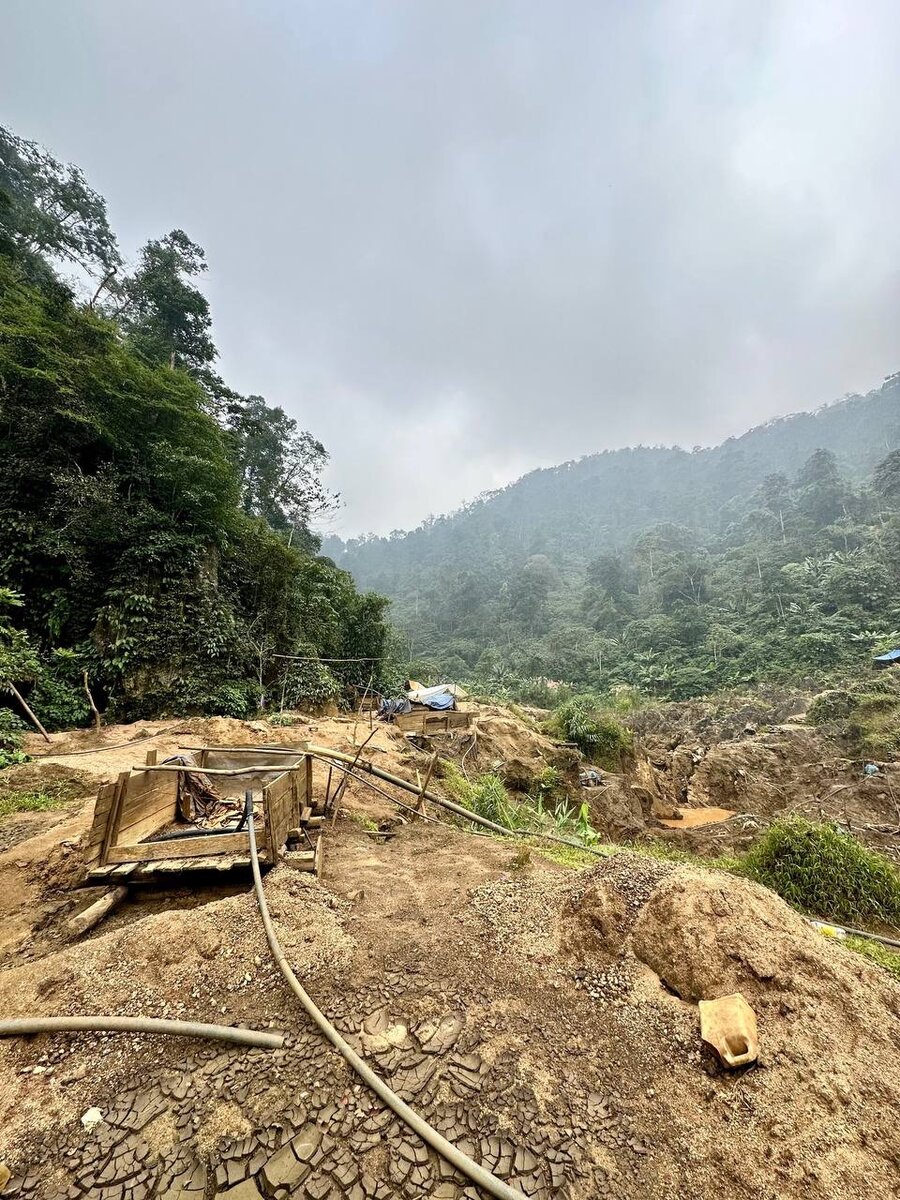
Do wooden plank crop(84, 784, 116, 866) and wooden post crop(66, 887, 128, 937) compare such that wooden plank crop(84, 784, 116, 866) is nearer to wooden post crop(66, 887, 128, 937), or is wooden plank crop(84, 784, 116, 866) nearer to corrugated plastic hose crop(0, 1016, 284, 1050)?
wooden post crop(66, 887, 128, 937)

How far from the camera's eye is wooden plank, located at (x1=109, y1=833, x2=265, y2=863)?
326cm

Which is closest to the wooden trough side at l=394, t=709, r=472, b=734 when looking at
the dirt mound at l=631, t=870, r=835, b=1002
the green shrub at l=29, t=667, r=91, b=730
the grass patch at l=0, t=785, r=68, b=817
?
the green shrub at l=29, t=667, r=91, b=730

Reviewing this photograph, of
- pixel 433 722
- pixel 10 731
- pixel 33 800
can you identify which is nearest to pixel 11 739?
pixel 10 731

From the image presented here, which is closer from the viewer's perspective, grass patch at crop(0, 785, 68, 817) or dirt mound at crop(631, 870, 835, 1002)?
dirt mound at crop(631, 870, 835, 1002)

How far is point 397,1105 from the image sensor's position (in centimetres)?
169

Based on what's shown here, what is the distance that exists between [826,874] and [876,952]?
1000 mm

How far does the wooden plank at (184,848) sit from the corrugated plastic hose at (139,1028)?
1.27 meters

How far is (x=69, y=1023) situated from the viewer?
200cm

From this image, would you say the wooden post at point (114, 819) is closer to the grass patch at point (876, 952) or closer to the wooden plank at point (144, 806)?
the wooden plank at point (144, 806)

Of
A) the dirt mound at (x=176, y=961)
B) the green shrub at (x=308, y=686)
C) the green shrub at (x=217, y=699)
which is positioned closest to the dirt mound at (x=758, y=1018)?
the dirt mound at (x=176, y=961)

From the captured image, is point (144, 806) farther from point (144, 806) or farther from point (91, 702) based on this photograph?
point (91, 702)

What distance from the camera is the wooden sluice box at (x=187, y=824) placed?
3.23m

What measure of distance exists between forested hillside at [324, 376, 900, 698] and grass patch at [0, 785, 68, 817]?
19569 mm

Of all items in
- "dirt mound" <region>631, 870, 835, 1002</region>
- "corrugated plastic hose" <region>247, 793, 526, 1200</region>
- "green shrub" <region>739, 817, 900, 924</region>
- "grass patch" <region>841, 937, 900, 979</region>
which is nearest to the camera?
"corrugated plastic hose" <region>247, 793, 526, 1200</region>
